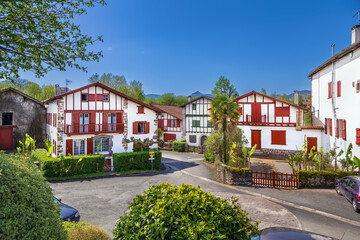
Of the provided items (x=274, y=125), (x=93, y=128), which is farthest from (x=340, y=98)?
(x=93, y=128)

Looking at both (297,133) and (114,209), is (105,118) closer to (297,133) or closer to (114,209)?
(114,209)

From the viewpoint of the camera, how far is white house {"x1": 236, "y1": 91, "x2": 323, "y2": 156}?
26.0 meters

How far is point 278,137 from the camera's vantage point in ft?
89.1

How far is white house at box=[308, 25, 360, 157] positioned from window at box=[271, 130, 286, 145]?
13.1 feet

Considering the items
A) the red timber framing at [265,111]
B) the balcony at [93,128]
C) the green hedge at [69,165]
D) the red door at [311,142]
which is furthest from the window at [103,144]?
the red door at [311,142]

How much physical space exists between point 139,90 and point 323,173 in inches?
2274

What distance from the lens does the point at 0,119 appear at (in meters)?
26.8

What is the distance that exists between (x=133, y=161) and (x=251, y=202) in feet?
41.3

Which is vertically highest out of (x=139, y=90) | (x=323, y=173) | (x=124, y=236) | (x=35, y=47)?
(x=139, y=90)

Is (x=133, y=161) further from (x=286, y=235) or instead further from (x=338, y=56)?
(x=338, y=56)

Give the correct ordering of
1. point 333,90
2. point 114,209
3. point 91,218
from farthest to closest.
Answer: point 333,90 → point 114,209 → point 91,218

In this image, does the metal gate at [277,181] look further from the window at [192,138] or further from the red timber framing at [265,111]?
the window at [192,138]

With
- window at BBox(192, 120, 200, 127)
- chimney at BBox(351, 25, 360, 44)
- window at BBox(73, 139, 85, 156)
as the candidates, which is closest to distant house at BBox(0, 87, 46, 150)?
window at BBox(73, 139, 85, 156)

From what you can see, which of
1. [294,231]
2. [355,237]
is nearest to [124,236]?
[294,231]
